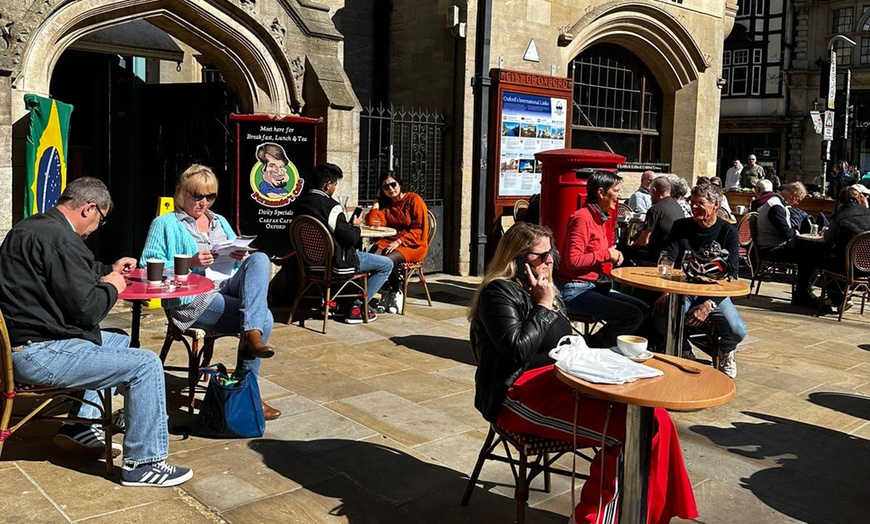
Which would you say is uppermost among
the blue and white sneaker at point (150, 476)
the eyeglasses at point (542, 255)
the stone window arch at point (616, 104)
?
the stone window arch at point (616, 104)

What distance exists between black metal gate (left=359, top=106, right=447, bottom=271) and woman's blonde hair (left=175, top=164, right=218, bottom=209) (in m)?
5.18

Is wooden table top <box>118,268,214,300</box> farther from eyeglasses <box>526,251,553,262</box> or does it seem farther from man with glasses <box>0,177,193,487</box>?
eyeglasses <box>526,251,553,262</box>

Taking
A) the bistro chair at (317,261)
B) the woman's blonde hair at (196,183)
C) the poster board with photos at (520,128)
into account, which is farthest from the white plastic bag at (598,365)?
the poster board with photos at (520,128)

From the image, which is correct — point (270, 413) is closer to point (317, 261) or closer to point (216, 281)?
point (216, 281)

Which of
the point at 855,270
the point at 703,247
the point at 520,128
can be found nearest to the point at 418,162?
the point at 520,128

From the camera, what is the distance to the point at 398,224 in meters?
8.35

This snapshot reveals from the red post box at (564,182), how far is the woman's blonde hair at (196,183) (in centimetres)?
309

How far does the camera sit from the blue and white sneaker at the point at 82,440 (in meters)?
4.07

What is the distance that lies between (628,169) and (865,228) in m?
5.20

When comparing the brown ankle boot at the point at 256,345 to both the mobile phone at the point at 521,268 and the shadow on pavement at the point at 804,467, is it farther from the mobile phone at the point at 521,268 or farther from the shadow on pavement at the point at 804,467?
the shadow on pavement at the point at 804,467

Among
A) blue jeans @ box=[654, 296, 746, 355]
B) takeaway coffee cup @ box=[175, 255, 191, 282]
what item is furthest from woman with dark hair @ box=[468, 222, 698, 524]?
blue jeans @ box=[654, 296, 746, 355]

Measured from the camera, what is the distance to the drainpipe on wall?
10500 mm

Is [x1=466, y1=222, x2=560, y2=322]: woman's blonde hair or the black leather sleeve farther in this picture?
[x1=466, y1=222, x2=560, y2=322]: woman's blonde hair

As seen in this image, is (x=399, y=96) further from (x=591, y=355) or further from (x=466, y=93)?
(x=591, y=355)
